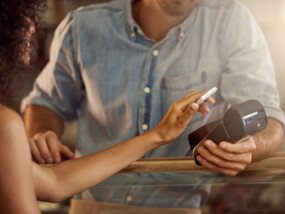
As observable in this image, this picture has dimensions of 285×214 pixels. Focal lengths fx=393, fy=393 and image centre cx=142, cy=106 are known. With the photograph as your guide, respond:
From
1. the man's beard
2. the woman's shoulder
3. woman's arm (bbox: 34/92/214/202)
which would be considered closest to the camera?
the woman's shoulder

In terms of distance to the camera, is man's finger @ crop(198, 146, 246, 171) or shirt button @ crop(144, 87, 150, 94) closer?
man's finger @ crop(198, 146, 246, 171)

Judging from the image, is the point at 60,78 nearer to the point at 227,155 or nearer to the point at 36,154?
the point at 36,154

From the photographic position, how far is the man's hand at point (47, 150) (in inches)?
20.8

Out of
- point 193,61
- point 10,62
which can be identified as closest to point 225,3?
point 193,61

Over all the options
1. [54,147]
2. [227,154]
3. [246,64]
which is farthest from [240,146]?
[54,147]

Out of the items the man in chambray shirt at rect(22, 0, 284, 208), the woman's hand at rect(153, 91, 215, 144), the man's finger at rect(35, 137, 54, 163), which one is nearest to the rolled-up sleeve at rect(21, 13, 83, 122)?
the man in chambray shirt at rect(22, 0, 284, 208)

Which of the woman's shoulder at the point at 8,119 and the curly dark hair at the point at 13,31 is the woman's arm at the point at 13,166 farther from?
the curly dark hair at the point at 13,31

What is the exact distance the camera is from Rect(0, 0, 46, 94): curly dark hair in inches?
18.2

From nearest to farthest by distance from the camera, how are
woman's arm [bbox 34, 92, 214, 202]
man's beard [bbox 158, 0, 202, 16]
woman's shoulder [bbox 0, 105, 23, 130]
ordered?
1. woman's shoulder [bbox 0, 105, 23, 130]
2. woman's arm [bbox 34, 92, 214, 202]
3. man's beard [bbox 158, 0, 202, 16]

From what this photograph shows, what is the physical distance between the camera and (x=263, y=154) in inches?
20.6

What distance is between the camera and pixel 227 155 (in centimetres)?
49

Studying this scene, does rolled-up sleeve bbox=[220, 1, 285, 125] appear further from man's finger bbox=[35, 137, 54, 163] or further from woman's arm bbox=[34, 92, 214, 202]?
man's finger bbox=[35, 137, 54, 163]

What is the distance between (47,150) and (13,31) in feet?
0.56

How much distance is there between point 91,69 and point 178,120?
8.6 inches
